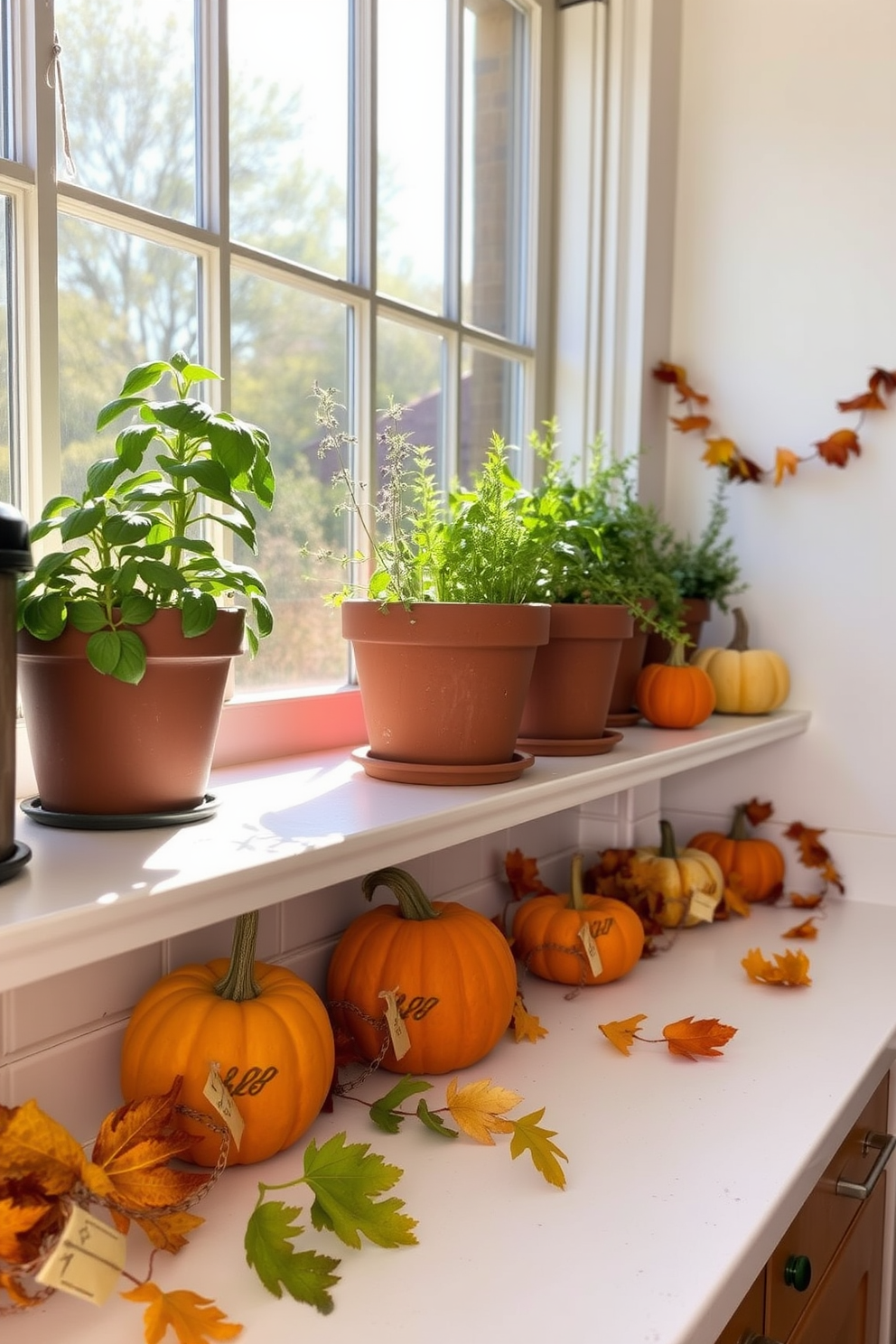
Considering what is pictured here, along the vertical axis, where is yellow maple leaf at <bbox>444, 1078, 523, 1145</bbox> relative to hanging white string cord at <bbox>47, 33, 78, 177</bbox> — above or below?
below

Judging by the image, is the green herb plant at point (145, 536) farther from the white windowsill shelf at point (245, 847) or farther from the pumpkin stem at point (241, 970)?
the pumpkin stem at point (241, 970)

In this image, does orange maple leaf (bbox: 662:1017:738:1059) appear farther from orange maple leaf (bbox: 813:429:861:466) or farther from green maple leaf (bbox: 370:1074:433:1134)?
orange maple leaf (bbox: 813:429:861:466)

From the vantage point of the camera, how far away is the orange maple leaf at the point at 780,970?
1371 millimetres

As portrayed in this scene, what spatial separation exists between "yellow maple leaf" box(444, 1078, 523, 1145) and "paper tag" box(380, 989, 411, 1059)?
0.28ft

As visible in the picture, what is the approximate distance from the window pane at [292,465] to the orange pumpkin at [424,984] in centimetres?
33

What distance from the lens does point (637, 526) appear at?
1.53 m

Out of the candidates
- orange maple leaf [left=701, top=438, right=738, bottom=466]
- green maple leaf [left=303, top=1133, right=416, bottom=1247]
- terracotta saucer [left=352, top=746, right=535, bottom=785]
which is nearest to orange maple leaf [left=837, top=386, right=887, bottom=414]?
orange maple leaf [left=701, top=438, right=738, bottom=466]

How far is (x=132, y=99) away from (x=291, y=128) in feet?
0.83

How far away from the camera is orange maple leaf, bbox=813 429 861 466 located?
1.71 meters

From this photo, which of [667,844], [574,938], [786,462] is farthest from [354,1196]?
[786,462]

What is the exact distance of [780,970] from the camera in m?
1.38

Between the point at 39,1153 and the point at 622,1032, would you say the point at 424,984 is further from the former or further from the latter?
the point at 39,1153

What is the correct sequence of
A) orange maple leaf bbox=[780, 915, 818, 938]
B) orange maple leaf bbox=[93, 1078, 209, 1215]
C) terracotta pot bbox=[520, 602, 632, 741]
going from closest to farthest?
orange maple leaf bbox=[93, 1078, 209, 1215] → terracotta pot bbox=[520, 602, 632, 741] → orange maple leaf bbox=[780, 915, 818, 938]

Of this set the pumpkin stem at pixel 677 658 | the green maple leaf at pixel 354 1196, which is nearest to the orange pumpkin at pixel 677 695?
the pumpkin stem at pixel 677 658
